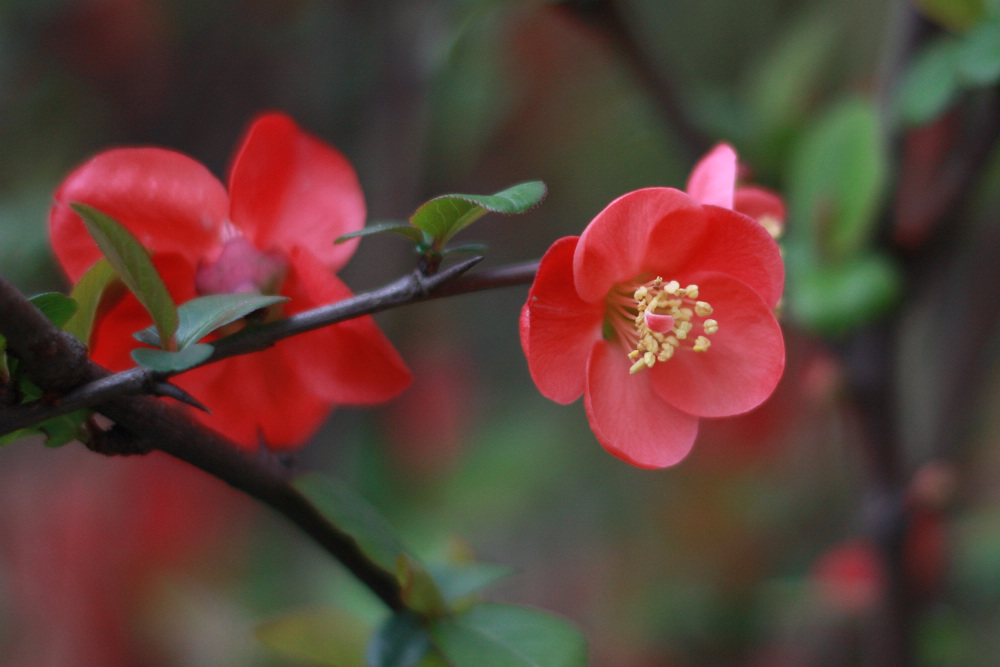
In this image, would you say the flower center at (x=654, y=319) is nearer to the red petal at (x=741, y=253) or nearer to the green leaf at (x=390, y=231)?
the red petal at (x=741, y=253)

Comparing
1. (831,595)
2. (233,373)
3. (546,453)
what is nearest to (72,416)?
(233,373)

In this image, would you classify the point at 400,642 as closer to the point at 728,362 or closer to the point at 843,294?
the point at 728,362

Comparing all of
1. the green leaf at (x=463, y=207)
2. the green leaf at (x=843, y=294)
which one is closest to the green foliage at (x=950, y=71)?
the green leaf at (x=843, y=294)

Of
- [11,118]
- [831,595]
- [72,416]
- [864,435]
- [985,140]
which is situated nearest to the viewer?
[72,416]

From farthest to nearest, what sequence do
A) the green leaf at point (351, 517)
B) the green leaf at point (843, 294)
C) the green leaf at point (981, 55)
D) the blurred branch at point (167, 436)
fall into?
1. the green leaf at point (843, 294)
2. the green leaf at point (981, 55)
3. the green leaf at point (351, 517)
4. the blurred branch at point (167, 436)

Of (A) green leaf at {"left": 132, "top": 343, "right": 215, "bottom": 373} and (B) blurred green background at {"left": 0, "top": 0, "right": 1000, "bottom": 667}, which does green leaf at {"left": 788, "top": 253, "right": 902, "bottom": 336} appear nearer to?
(B) blurred green background at {"left": 0, "top": 0, "right": 1000, "bottom": 667}

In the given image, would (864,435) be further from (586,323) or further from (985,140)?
(586,323)
